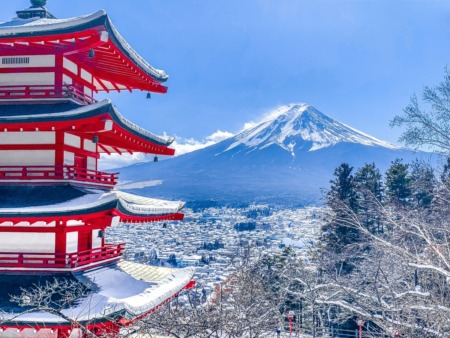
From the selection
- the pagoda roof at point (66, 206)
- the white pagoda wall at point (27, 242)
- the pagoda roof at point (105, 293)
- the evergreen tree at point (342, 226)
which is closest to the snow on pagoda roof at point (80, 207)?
the pagoda roof at point (66, 206)

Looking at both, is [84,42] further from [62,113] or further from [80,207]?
[80,207]

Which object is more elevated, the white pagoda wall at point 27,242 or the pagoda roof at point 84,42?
the pagoda roof at point 84,42

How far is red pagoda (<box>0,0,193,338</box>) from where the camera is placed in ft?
27.4

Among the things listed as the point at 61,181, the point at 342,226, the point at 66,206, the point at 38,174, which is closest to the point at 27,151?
the point at 38,174

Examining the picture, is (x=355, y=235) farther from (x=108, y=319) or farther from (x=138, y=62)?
(x=108, y=319)

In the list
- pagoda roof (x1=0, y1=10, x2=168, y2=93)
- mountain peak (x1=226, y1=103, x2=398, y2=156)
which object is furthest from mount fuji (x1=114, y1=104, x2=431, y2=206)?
pagoda roof (x1=0, y1=10, x2=168, y2=93)

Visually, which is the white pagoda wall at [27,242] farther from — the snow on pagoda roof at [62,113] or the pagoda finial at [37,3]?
the pagoda finial at [37,3]

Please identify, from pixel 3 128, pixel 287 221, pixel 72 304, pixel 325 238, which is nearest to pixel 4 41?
pixel 3 128

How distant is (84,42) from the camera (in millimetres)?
9469

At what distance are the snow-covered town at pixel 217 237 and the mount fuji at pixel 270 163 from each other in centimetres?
922

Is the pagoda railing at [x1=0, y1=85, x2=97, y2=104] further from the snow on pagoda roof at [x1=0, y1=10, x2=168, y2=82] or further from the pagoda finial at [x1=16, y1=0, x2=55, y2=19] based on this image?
the pagoda finial at [x1=16, y1=0, x2=55, y2=19]

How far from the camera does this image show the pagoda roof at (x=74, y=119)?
28.9 feet

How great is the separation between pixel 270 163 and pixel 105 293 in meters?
120

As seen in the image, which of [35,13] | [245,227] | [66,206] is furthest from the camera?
[245,227]
